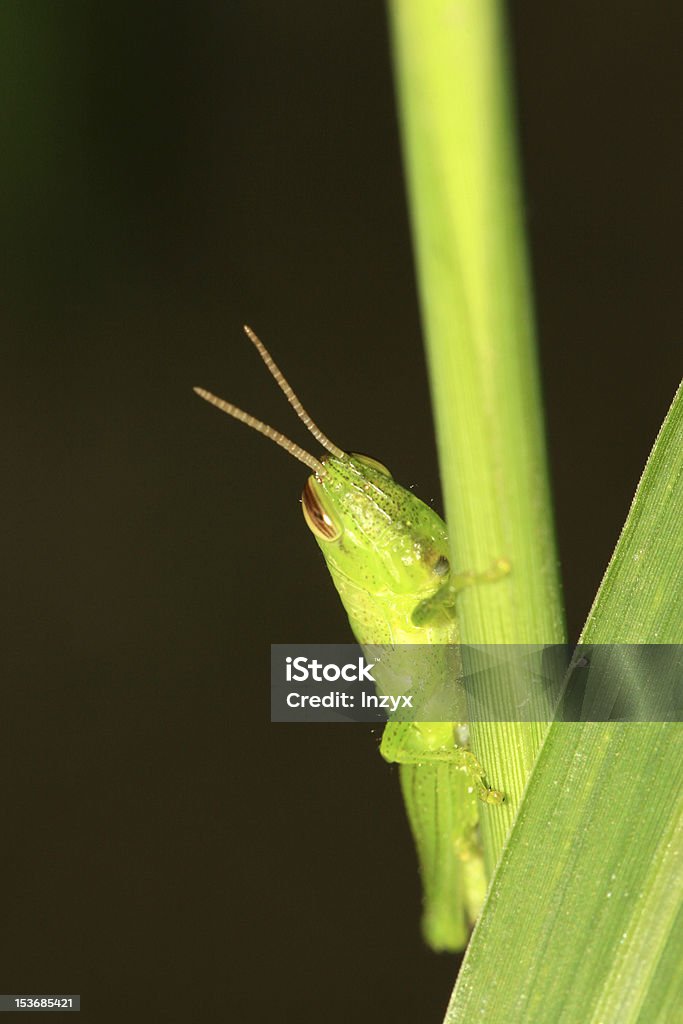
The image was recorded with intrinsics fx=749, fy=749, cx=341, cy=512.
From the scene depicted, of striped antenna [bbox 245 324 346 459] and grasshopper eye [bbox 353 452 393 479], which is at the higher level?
grasshopper eye [bbox 353 452 393 479]

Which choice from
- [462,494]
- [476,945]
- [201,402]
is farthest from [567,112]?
[476,945]

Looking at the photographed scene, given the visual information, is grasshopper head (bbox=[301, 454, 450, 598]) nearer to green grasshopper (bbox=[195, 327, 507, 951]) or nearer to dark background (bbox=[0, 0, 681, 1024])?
green grasshopper (bbox=[195, 327, 507, 951])

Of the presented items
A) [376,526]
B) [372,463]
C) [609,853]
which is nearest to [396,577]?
[376,526]

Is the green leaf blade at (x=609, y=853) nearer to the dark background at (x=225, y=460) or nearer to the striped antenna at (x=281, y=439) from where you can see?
the striped antenna at (x=281, y=439)

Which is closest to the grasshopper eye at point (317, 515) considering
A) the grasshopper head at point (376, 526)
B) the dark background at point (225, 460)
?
the grasshopper head at point (376, 526)

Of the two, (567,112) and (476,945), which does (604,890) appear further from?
(567,112)

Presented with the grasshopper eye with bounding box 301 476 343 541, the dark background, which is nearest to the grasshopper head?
the grasshopper eye with bounding box 301 476 343 541
